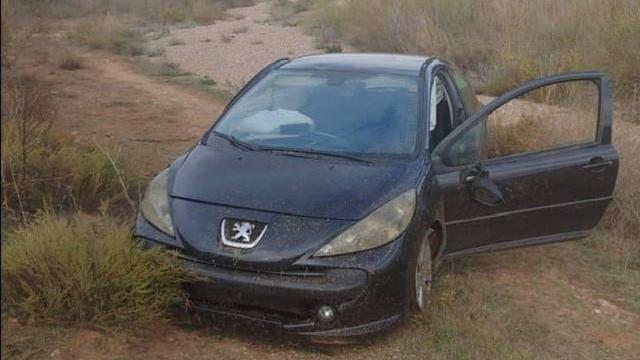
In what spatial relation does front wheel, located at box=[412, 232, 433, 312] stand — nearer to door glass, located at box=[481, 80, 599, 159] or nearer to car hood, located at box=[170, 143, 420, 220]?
car hood, located at box=[170, 143, 420, 220]

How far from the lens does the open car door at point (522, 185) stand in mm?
4434

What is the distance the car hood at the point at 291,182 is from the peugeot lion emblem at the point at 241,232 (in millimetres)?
112

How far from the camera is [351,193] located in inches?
153

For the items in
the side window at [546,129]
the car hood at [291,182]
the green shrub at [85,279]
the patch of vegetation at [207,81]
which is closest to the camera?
the green shrub at [85,279]

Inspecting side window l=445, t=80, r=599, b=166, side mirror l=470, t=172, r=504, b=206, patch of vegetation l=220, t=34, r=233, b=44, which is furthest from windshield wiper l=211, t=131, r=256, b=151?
patch of vegetation l=220, t=34, r=233, b=44

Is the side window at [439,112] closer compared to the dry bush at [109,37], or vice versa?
the side window at [439,112]

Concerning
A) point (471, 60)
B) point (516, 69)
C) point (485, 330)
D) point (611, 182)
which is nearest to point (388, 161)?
point (485, 330)

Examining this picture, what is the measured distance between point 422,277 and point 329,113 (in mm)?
1282

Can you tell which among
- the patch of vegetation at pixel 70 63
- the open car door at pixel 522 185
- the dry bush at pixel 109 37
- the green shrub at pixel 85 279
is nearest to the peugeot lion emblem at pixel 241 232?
the green shrub at pixel 85 279

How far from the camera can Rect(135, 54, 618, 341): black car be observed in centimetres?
360

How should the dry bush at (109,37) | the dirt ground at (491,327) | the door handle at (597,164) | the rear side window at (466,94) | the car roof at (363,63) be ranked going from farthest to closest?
the dry bush at (109,37), the rear side window at (466,94), the car roof at (363,63), the door handle at (597,164), the dirt ground at (491,327)

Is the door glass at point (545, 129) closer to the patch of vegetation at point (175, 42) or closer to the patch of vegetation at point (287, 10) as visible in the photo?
the patch of vegetation at point (175, 42)

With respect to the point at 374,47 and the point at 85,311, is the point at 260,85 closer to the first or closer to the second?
the point at 85,311

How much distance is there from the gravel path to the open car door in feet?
30.7
